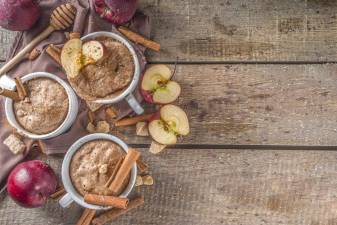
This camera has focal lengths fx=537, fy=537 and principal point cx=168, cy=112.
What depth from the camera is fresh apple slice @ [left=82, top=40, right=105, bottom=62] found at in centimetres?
112

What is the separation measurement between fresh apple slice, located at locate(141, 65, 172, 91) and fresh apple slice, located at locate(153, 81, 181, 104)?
13mm

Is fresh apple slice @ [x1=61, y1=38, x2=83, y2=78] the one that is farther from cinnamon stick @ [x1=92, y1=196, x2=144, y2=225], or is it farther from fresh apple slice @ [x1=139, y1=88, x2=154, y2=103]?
cinnamon stick @ [x1=92, y1=196, x2=144, y2=225]

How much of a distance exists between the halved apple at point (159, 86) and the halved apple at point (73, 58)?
0.13 m

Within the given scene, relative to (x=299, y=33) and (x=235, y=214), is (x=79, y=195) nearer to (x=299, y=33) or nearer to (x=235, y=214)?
(x=235, y=214)

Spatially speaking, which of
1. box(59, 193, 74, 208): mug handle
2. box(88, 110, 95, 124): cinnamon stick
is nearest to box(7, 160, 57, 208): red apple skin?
box(59, 193, 74, 208): mug handle

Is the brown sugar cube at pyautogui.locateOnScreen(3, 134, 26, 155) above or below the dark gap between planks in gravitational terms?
above

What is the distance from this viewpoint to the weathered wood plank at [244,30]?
1213 mm

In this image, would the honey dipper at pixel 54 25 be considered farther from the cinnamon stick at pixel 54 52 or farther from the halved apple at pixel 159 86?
the halved apple at pixel 159 86

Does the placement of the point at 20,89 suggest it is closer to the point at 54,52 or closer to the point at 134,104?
the point at 54,52

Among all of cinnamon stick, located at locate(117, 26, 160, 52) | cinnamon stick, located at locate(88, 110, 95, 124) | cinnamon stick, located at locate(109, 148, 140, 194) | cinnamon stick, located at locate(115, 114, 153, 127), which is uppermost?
cinnamon stick, located at locate(117, 26, 160, 52)

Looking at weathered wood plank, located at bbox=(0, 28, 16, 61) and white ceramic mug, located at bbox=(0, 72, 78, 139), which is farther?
weathered wood plank, located at bbox=(0, 28, 16, 61)

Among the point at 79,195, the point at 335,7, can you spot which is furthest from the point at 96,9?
the point at 335,7

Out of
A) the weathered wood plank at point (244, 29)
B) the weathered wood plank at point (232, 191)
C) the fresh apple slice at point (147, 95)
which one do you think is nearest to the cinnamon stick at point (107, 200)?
Result: the weathered wood plank at point (232, 191)

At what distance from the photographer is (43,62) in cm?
120
